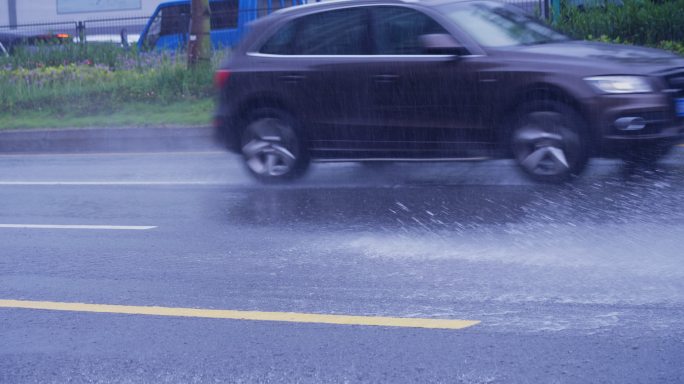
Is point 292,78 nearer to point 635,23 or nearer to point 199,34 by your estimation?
point 199,34

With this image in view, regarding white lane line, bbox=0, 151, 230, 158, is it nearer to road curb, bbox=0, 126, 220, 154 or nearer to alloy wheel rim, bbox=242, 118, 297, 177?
road curb, bbox=0, 126, 220, 154

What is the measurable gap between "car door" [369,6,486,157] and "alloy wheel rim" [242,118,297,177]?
93cm

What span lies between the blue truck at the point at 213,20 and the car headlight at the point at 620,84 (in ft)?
44.8

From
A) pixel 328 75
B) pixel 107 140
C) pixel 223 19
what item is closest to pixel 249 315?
pixel 328 75

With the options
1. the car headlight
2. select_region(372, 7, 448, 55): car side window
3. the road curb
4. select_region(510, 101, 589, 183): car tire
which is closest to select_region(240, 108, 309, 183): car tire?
select_region(372, 7, 448, 55): car side window

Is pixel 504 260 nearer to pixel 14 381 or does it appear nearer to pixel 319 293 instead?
pixel 319 293

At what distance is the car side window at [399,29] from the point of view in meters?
9.44

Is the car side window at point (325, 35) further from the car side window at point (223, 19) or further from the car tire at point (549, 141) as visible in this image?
the car side window at point (223, 19)

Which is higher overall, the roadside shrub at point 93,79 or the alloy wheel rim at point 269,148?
the alloy wheel rim at point 269,148

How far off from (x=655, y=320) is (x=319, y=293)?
1.86 metres

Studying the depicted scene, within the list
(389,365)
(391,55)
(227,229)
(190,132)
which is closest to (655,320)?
(389,365)

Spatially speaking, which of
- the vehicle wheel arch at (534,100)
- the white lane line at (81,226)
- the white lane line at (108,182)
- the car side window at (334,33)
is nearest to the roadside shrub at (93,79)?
the white lane line at (108,182)

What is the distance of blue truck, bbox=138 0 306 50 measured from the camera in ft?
72.1

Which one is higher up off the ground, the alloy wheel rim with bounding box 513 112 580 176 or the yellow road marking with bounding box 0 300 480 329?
the alloy wheel rim with bounding box 513 112 580 176
